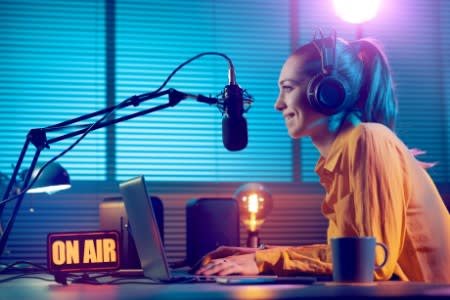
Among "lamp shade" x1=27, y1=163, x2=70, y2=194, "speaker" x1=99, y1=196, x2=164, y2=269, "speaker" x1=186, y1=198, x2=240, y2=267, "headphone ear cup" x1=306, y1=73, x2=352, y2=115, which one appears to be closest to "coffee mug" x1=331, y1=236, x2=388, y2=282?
"headphone ear cup" x1=306, y1=73, x2=352, y2=115

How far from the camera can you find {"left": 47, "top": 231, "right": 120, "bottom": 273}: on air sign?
1.46 metres

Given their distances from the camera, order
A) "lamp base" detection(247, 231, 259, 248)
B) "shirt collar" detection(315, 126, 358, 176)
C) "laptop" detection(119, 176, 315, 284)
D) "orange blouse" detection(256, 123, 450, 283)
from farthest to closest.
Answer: "lamp base" detection(247, 231, 259, 248), "shirt collar" detection(315, 126, 358, 176), "orange blouse" detection(256, 123, 450, 283), "laptop" detection(119, 176, 315, 284)

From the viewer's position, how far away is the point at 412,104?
380cm

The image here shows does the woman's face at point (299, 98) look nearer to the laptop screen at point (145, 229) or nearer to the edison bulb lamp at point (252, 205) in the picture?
the laptop screen at point (145, 229)

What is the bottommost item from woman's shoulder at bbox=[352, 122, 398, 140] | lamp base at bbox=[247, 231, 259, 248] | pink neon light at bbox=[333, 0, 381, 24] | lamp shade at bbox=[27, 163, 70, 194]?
lamp base at bbox=[247, 231, 259, 248]

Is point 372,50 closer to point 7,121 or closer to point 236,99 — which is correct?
point 236,99

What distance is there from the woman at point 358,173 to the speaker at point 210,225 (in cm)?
83

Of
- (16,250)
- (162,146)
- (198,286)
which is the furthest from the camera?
(162,146)

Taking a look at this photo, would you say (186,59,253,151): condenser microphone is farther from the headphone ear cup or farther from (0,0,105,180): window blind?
(0,0,105,180): window blind

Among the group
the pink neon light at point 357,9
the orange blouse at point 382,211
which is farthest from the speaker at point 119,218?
the pink neon light at point 357,9

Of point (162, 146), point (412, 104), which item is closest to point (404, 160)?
point (162, 146)

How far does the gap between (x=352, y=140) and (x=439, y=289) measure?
512 mm

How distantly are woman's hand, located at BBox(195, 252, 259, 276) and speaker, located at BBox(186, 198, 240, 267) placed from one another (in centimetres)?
94

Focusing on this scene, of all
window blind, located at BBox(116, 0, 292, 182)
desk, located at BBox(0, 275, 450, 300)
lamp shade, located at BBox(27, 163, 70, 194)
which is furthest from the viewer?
window blind, located at BBox(116, 0, 292, 182)
